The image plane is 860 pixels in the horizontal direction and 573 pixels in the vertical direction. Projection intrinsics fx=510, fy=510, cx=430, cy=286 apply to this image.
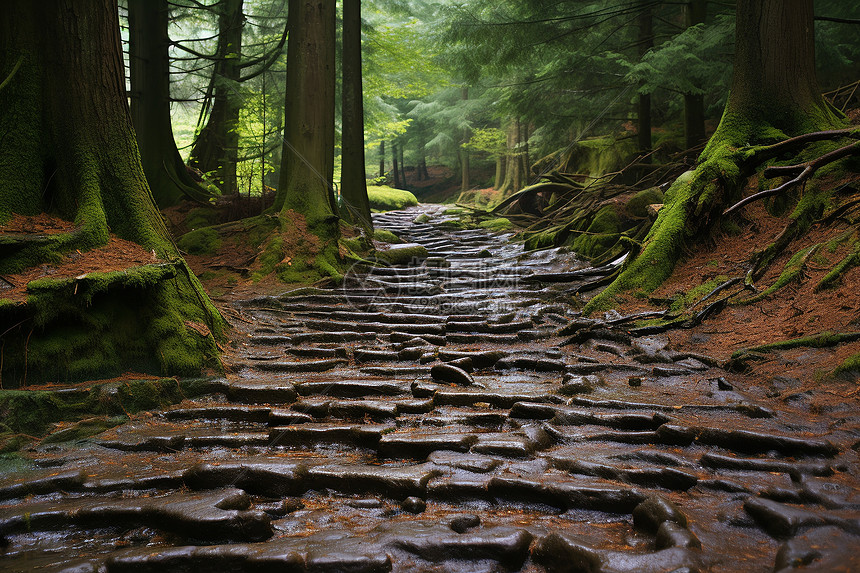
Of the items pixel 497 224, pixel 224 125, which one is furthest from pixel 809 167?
pixel 224 125

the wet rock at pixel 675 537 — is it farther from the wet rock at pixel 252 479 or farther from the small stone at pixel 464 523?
the wet rock at pixel 252 479

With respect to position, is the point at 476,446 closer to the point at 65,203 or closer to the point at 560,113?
the point at 65,203

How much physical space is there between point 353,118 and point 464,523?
13.2 metres

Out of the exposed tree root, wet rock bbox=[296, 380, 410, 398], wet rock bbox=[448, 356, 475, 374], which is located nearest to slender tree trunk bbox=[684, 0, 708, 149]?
the exposed tree root

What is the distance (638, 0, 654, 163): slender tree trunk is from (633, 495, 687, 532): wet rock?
39.2 ft

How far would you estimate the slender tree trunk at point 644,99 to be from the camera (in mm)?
12241

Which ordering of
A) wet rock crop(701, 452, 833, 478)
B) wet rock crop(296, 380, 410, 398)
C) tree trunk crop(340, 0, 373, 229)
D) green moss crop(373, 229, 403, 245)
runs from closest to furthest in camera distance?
wet rock crop(701, 452, 833, 478)
wet rock crop(296, 380, 410, 398)
green moss crop(373, 229, 403, 245)
tree trunk crop(340, 0, 373, 229)

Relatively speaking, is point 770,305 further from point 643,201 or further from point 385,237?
point 385,237

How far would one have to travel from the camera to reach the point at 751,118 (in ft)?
→ 21.9

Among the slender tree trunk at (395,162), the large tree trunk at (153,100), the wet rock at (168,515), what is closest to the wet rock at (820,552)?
the wet rock at (168,515)

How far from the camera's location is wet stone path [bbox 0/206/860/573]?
2174mm

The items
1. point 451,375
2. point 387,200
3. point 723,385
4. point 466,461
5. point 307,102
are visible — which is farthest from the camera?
point 387,200

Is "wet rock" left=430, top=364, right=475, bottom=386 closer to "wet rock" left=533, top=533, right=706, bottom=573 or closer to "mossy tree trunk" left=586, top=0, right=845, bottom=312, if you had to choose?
"wet rock" left=533, top=533, right=706, bottom=573

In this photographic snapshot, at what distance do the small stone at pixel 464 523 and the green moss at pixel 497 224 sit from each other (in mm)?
13188
